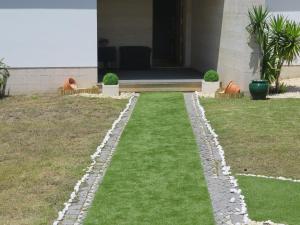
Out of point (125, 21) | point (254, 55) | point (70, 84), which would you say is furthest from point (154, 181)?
point (125, 21)

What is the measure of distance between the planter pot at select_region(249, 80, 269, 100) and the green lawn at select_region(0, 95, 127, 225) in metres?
3.16

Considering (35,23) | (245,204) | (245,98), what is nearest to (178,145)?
(245,204)

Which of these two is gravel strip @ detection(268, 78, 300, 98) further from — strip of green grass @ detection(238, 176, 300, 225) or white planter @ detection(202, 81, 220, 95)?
strip of green grass @ detection(238, 176, 300, 225)

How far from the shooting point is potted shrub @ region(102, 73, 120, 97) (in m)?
14.0

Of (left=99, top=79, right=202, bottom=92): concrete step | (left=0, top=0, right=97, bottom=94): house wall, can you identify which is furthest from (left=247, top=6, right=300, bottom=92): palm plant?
(left=0, top=0, right=97, bottom=94): house wall

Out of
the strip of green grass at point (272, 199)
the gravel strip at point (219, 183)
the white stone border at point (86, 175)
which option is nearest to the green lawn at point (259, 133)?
the gravel strip at point (219, 183)

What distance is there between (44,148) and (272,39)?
288 inches

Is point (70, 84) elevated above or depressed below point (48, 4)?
below

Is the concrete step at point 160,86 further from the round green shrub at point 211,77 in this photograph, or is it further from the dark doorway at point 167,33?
the dark doorway at point 167,33

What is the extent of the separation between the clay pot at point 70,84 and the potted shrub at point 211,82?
3.46 metres

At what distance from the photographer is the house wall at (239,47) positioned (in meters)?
13.6

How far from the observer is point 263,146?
8922 mm

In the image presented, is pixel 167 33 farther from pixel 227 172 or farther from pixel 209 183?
A: pixel 209 183

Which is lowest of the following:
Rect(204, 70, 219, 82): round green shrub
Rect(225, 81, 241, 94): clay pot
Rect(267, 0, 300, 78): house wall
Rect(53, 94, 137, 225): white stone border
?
Rect(53, 94, 137, 225): white stone border
